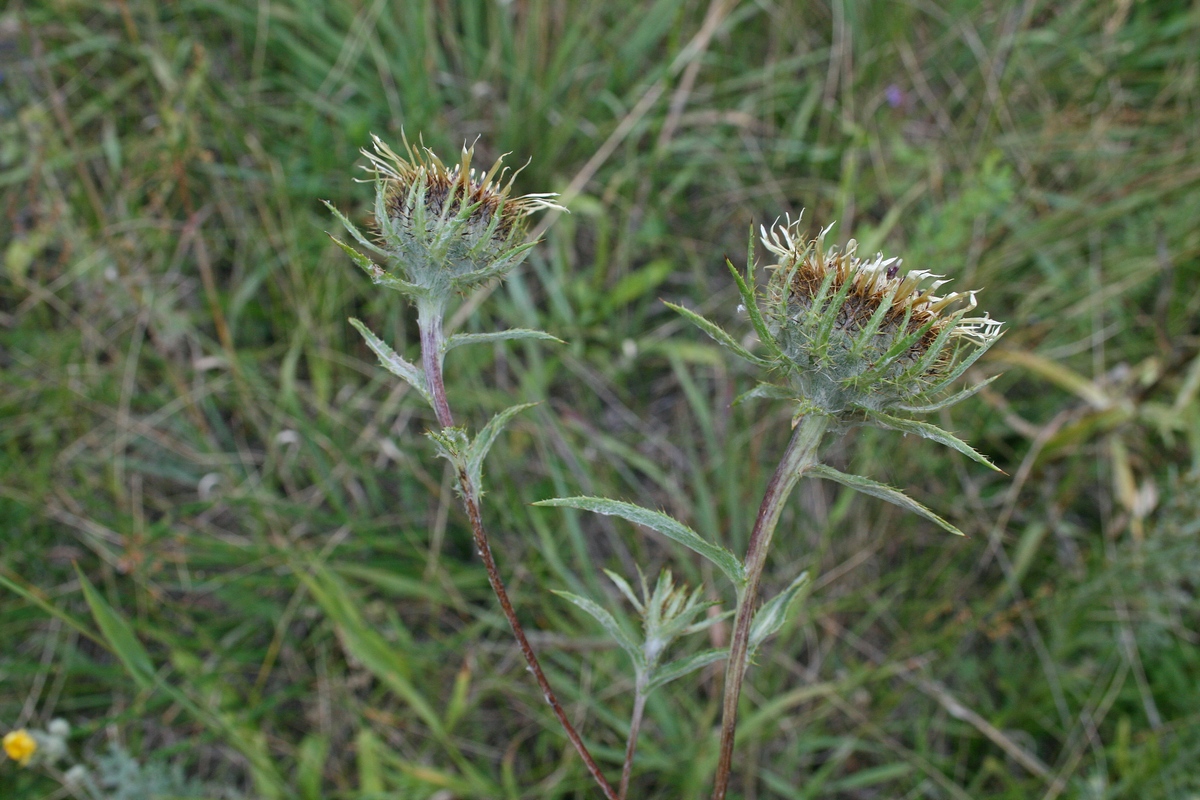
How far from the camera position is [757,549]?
140 cm

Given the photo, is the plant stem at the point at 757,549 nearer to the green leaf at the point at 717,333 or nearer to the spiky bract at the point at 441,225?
the green leaf at the point at 717,333

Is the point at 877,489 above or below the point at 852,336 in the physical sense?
below

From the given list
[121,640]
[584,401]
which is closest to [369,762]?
[121,640]

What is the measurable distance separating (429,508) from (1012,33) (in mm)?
3412

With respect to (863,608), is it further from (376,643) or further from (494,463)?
(376,643)

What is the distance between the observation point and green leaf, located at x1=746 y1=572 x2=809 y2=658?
149 centimetres

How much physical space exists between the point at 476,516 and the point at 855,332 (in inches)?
26.9

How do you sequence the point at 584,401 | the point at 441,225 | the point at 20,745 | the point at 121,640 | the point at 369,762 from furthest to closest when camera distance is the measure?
the point at 584,401, the point at 369,762, the point at 20,745, the point at 121,640, the point at 441,225

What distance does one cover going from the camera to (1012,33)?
4062 mm

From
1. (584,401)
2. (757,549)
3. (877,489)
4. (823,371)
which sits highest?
(823,371)

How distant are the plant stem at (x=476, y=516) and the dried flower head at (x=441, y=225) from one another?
0.06 m

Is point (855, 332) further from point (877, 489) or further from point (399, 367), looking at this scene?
point (399, 367)

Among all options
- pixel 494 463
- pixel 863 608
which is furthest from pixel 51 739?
pixel 863 608

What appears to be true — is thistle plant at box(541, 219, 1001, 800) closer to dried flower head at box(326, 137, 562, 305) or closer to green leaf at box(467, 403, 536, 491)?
green leaf at box(467, 403, 536, 491)
